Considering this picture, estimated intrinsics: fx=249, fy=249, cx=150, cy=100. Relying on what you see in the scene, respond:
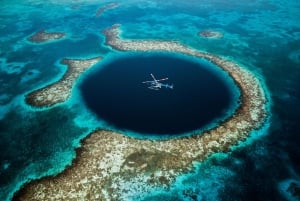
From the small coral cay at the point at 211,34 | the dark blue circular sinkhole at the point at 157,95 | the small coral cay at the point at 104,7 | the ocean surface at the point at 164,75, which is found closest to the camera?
the ocean surface at the point at 164,75

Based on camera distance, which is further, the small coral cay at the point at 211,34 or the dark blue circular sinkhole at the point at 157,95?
the small coral cay at the point at 211,34

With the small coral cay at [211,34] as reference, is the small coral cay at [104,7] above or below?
above

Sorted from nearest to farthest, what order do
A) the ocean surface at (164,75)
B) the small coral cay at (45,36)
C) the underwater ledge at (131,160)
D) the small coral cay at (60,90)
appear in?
the underwater ledge at (131,160), the ocean surface at (164,75), the small coral cay at (60,90), the small coral cay at (45,36)

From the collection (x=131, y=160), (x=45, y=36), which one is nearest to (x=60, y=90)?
(x=131, y=160)

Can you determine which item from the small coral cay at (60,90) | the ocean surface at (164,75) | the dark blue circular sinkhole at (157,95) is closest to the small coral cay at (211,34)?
the ocean surface at (164,75)

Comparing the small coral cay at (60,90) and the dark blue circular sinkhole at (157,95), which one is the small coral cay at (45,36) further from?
the dark blue circular sinkhole at (157,95)

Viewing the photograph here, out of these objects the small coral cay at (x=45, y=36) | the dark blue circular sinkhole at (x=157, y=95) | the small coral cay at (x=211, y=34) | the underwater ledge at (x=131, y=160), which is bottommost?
the underwater ledge at (x=131, y=160)

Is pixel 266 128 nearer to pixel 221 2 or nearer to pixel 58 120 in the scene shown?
pixel 58 120

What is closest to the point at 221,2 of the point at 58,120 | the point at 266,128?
the point at 266,128
